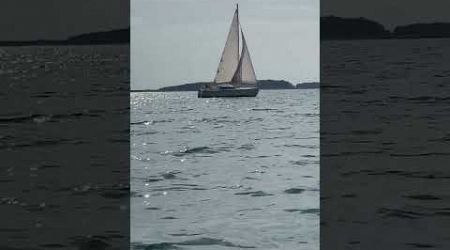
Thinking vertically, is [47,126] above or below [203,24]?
below

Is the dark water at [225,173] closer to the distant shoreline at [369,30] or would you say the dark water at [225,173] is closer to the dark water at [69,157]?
the dark water at [69,157]

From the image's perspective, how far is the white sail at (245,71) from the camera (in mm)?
14921

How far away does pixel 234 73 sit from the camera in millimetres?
15023

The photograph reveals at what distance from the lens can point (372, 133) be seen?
2.40 metres

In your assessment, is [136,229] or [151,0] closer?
[136,229]

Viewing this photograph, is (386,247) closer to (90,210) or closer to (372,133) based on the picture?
(372,133)

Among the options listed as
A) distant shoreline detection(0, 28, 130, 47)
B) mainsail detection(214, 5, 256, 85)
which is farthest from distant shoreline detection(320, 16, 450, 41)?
mainsail detection(214, 5, 256, 85)

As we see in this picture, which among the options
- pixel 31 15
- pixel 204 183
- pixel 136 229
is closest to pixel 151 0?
pixel 204 183

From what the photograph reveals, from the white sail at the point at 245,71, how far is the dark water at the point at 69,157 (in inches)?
479

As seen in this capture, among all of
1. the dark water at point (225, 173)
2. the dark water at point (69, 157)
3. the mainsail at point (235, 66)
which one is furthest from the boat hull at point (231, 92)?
the dark water at point (69, 157)

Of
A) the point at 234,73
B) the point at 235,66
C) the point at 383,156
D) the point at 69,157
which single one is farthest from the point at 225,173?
the point at 383,156

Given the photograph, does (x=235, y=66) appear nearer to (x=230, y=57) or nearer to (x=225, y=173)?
(x=230, y=57)

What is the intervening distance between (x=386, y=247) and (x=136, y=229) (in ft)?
13.3

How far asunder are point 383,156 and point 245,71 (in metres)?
12.8
